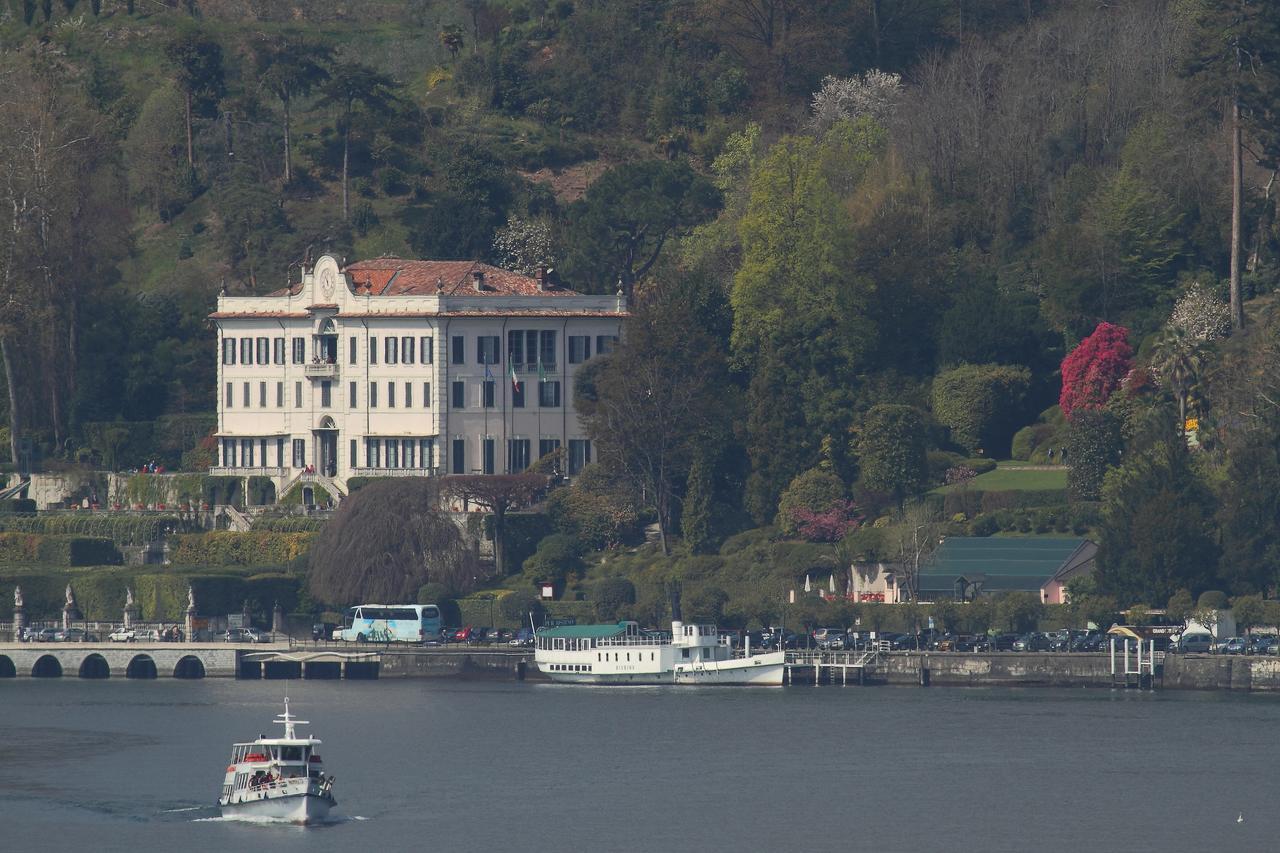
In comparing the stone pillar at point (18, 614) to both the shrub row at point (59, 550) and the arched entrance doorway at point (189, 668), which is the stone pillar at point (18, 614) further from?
the arched entrance doorway at point (189, 668)

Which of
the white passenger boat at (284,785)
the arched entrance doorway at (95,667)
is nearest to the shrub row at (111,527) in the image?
the arched entrance doorway at (95,667)

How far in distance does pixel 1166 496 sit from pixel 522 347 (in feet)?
137

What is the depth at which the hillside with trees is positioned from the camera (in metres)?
149

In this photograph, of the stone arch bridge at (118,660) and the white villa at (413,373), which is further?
the white villa at (413,373)

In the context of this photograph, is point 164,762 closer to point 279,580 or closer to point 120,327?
point 279,580

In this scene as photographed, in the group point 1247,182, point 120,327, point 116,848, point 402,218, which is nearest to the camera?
point 116,848

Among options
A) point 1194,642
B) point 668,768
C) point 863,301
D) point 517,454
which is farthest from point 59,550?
point 1194,642

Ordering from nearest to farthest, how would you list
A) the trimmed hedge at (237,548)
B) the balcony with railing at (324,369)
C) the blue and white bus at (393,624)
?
the blue and white bus at (393,624), the trimmed hedge at (237,548), the balcony with railing at (324,369)

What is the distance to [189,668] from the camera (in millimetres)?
150125

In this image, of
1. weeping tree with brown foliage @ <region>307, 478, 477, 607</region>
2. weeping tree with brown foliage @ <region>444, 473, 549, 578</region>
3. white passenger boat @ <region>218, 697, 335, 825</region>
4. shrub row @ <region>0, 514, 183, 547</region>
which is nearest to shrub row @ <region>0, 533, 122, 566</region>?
shrub row @ <region>0, 514, 183, 547</region>

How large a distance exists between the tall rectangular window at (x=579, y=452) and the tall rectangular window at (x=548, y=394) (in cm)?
209

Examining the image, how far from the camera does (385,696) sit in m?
139

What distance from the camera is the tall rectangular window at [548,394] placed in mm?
167625

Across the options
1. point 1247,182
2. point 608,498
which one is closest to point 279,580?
point 608,498
